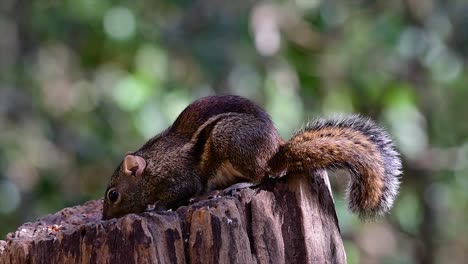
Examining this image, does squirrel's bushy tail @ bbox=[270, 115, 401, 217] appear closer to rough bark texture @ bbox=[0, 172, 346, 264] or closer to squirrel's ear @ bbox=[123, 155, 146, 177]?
rough bark texture @ bbox=[0, 172, 346, 264]

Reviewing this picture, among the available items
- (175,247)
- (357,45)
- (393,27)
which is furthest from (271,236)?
(357,45)

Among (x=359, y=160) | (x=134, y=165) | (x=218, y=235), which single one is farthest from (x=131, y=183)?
(x=218, y=235)

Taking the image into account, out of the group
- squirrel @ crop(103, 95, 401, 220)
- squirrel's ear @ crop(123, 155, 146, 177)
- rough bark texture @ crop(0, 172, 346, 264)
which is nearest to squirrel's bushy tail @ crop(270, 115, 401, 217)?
squirrel @ crop(103, 95, 401, 220)

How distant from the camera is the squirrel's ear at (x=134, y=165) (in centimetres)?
372

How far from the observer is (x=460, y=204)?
26.4 feet

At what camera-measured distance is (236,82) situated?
20.7ft

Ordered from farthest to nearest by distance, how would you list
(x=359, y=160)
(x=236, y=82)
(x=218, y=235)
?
(x=236, y=82) → (x=359, y=160) → (x=218, y=235)

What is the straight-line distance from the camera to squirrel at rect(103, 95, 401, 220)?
121 inches

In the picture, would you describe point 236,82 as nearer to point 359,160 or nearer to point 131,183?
point 131,183

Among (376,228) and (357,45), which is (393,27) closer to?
(357,45)

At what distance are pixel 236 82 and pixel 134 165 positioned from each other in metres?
2.67

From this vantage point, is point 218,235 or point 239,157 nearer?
point 218,235

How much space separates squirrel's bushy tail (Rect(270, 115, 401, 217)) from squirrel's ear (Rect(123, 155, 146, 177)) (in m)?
0.76

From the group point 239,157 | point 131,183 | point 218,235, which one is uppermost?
point 131,183
